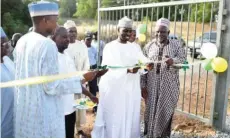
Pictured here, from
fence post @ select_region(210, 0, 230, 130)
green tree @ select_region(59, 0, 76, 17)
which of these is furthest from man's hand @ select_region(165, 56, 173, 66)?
green tree @ select_region(59, 0, 76, 17)

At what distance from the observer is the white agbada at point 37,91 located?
2.56m

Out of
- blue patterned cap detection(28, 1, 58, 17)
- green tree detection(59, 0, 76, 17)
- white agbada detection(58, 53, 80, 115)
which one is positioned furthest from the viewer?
green tree detection(59, 0, 76, 17)

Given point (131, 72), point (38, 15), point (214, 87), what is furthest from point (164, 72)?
point (38, 15)

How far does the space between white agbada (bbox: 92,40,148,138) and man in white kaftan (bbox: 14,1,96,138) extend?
1703 millimetres

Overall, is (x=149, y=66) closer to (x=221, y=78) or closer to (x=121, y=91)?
(x=121, y=91)

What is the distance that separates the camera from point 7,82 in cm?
270

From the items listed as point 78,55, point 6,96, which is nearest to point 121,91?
point 78,55

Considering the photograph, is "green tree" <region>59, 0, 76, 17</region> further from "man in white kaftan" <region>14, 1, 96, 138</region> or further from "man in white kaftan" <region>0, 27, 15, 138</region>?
"man in white kaftan" <region>14, 1, 96, 138</region>

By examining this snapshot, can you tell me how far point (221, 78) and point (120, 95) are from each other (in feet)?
5.53

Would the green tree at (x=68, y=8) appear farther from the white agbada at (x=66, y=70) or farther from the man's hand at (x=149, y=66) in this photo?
the white agbada at (x=66, y=70)

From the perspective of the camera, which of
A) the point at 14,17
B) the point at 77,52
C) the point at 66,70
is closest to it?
the point at 66,70

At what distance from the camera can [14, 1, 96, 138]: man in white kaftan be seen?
8.43 ft

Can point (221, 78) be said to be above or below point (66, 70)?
below

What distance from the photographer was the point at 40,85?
2.57m
